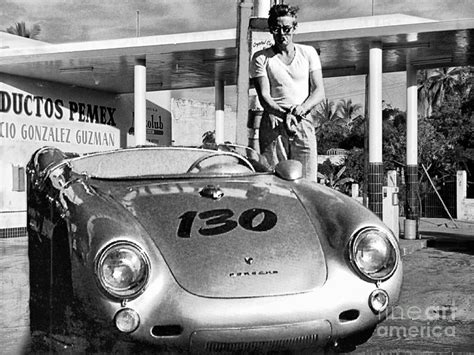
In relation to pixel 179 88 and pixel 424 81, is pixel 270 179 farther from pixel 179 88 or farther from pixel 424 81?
pixel 424 81

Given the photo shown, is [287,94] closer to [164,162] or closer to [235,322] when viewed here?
[164,162]

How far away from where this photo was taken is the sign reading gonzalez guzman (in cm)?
1530

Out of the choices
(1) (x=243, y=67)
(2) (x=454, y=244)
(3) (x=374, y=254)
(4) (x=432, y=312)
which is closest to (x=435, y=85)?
(2) (x=454, y=244)

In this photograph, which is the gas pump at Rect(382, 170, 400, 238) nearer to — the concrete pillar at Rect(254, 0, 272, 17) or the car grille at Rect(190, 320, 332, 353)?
the concrete pillar at Rect(254, 0, 272, 17)

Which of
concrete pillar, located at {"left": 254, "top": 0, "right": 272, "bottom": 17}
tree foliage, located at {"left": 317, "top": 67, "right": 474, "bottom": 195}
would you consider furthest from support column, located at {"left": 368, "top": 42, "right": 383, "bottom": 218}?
tree foliage, located at {"left": 317, "top": 67, "right": 474, "bottom": 195}

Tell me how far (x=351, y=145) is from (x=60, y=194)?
136ft

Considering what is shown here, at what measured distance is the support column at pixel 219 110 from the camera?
16125 mm

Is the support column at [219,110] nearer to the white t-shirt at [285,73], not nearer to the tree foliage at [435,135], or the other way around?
the tree foliage at [435,135]

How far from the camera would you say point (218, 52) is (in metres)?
12.9

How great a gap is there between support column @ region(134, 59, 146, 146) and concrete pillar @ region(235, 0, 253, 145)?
6978 millimetres

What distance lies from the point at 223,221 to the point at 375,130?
8848 mm

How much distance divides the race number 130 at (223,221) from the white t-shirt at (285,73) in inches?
84.9

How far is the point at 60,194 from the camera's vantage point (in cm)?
360

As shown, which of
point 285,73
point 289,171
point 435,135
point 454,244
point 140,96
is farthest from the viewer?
point 435,135
